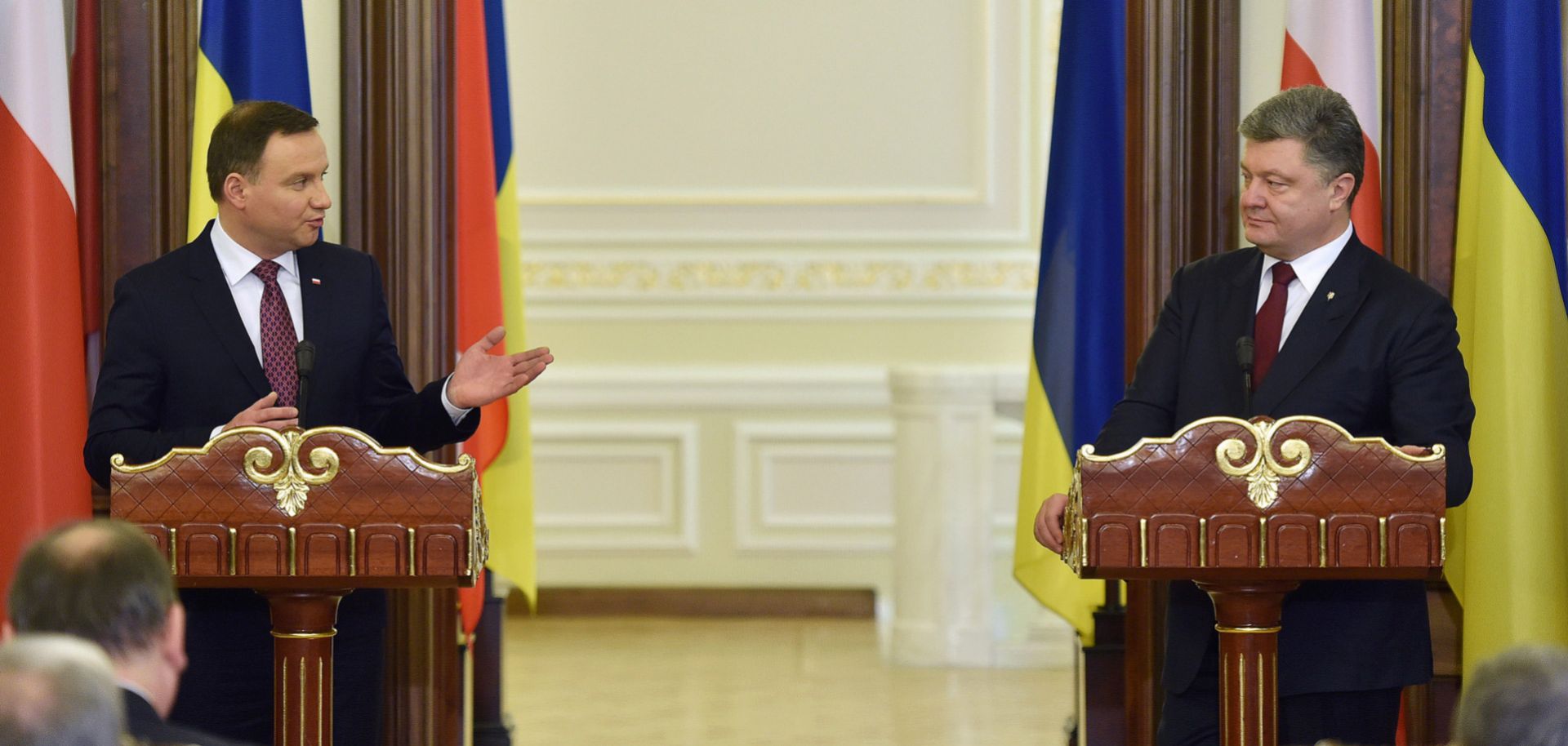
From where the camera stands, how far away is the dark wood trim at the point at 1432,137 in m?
3.85

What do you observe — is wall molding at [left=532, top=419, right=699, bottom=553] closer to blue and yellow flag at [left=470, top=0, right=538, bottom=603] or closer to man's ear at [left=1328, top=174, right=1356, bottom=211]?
blue and yellow flag at [left=470, top=0, right=538, bottom=603]

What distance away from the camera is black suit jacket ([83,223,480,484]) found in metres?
3.11

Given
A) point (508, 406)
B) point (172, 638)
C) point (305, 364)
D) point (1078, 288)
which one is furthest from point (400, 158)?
point (172, 638)

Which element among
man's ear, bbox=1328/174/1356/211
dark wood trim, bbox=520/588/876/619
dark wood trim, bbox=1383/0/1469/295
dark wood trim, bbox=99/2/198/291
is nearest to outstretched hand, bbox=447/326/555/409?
dark wood trim, bbox=99/2/198/291

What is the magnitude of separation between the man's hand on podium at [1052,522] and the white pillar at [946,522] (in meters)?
3.68

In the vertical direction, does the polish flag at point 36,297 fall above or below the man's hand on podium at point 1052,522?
above

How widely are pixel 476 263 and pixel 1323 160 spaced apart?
224cm

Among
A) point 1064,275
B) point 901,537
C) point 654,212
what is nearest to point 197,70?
point 1064,275

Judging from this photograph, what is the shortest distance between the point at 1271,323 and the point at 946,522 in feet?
12.3

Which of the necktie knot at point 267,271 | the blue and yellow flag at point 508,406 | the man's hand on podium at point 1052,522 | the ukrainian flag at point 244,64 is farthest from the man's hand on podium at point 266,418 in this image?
the blue and yellow flag at point 508,406

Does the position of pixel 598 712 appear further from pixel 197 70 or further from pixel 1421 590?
pixel 1421 590

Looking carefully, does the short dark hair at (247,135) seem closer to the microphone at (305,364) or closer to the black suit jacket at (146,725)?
the microphone at (305,364)

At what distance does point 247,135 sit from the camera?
125 inches

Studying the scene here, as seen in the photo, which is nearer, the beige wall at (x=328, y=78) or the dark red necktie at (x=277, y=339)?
the dark red necktie at (x=277, y=339)
